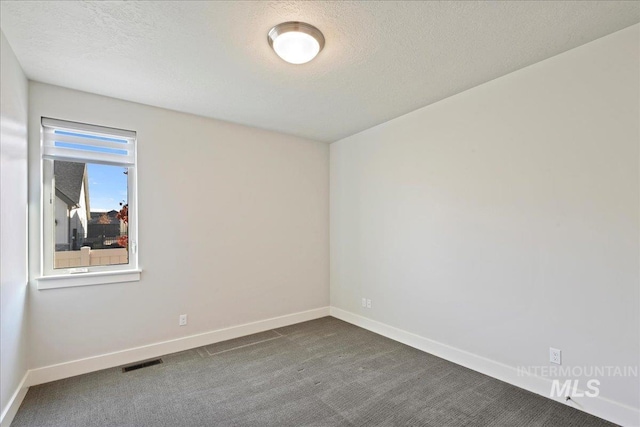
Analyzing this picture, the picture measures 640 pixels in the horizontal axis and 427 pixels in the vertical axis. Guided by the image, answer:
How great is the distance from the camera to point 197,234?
3521 millimetres

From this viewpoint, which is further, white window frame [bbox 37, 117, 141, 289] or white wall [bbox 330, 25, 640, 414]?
white window frame [bbox 37, 117, 141, 289]

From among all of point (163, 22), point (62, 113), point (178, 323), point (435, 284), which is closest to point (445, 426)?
point (435, 284)

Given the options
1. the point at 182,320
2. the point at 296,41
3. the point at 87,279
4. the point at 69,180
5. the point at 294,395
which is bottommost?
the point at 294,395

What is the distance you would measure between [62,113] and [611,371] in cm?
484

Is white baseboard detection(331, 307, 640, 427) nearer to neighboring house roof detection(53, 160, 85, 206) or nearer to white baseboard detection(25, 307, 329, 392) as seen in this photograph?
white baseboard detection(25, 307, 329, 392)

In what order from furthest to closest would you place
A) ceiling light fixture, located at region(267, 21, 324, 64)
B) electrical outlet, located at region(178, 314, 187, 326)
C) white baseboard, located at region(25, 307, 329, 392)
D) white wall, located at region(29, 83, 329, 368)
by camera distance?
electrical outlet, located at region(178, 314, 187, 326) < white wall, located at region(29, 83, 329, 368) < white baseboard, located at region(25, 307, 329, 392) < ceiling light fixture, located at region(267, 21, 324, 64)

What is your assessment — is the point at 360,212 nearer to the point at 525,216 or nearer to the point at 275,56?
the point at 525,216

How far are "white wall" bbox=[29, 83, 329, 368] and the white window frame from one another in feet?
0.23

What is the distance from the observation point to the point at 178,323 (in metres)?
3.37

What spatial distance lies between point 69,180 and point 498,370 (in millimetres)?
4292

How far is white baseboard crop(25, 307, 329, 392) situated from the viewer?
2.68 metres

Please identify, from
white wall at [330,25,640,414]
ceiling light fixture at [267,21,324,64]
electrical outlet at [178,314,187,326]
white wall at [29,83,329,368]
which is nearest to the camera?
ceiling light fixture at [267,21,324,64]

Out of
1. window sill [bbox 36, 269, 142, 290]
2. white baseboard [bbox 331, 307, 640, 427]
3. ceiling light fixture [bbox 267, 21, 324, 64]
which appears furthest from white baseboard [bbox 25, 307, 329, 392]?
ceiling light fixture [bbox 267, 21, 324, 64]

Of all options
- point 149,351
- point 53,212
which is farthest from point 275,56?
point 149,351
